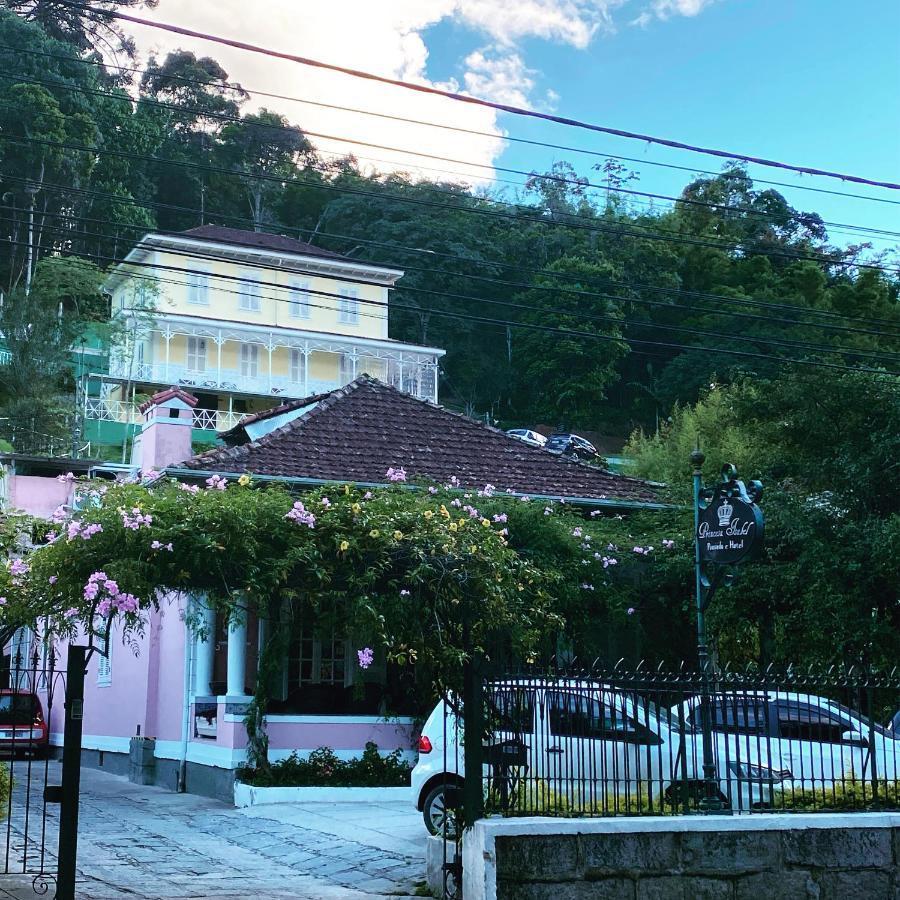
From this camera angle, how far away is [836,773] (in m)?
9.83

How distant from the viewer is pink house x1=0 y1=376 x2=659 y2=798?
17438 mm

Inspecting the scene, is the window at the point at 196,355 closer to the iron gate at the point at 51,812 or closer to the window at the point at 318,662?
the window at the point at 318,662

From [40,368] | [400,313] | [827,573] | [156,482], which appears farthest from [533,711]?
[400,313]

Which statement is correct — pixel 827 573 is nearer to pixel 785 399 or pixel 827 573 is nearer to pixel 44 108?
pixel 785 399

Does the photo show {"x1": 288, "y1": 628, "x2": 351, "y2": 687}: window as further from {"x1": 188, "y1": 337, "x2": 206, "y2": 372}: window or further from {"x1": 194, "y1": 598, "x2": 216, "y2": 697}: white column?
{"x1": 188, "y1": 337, "x2": 206, "y2": 372}: window

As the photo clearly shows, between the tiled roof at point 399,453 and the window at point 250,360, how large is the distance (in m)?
38.5

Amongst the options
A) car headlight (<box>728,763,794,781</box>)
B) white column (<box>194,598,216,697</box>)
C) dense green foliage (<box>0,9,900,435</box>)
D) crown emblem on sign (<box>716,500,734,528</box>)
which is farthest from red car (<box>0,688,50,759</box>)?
dense green foliage (<box>0,9,900,435</box>)

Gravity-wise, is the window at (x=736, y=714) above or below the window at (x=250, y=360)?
below

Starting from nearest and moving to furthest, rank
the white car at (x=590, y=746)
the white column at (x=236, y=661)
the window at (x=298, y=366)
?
the white car at (x=590, y=746)
the white column at (x=236, y=661)
the window at (x=298, y=366)

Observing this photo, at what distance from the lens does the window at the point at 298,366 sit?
205ft

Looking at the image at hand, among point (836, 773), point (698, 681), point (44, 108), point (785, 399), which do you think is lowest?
point (836, 773)

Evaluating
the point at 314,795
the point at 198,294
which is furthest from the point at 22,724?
the point at 198,294

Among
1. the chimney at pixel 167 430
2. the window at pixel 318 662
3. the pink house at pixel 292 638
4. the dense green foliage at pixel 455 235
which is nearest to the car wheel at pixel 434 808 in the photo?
the pink house at pixel 292 638

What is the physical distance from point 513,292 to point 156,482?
43.4 meters
